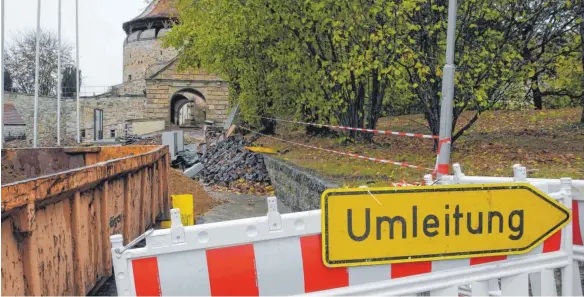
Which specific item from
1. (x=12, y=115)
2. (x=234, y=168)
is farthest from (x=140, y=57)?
(x=234, y=168)

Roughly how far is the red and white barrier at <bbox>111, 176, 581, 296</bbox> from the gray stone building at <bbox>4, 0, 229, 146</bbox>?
41.9 meters

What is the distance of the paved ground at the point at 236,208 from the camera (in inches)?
467

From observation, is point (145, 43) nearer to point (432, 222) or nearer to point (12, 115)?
point (12, 115)

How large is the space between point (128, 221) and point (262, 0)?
10.1 meters

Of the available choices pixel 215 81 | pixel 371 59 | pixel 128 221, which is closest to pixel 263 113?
pixel 371 59

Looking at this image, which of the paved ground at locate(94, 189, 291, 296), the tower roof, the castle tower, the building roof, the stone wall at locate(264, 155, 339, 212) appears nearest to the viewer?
the stone wall at locate(264, 155, 339, 212)

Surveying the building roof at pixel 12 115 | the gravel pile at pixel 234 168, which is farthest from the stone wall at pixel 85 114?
the gravel pile at pixel 234 168

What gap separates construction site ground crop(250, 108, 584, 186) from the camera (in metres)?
9.37

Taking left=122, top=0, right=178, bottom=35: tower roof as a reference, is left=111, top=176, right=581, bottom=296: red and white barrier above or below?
below

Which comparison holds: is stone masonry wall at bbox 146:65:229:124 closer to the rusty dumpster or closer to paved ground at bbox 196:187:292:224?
paved ground at bbox 196:187:292:224

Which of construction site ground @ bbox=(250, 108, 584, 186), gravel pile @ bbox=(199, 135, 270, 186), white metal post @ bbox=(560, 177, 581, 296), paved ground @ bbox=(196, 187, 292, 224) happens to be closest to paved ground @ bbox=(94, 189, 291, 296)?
paved ground @ bbox=(196, 187, 292, 224)

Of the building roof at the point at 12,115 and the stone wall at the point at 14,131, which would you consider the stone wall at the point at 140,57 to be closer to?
the stone wall at the point at 14,131

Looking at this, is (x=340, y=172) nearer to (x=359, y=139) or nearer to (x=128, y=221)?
(x=128, y=221)

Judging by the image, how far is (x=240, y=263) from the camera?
2.53 metres
